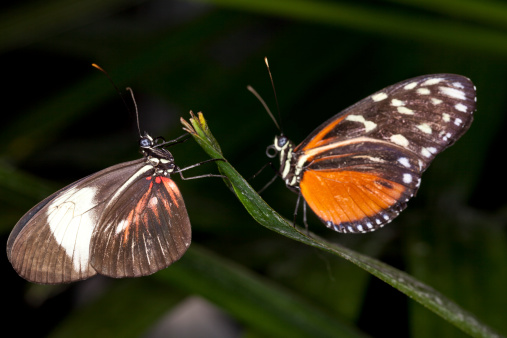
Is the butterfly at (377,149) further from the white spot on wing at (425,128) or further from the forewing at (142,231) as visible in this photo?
the forewing at (142,231)

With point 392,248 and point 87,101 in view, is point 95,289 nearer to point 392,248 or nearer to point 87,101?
point 87,101

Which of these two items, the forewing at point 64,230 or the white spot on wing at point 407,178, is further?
the white spot on wing at point 407,178

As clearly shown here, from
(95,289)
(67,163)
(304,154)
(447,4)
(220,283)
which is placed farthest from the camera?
(95,289)

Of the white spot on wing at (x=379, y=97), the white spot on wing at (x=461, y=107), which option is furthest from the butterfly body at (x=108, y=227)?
the white spot on wing at (x=461, y=107)

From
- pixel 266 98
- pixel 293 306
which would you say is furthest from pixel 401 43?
pixel 293 306

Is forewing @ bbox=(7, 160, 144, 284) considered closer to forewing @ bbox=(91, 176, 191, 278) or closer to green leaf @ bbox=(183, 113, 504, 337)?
forewing @ bbox=(91, 176, 191, 278)

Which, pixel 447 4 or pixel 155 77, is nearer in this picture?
pixel 447 4

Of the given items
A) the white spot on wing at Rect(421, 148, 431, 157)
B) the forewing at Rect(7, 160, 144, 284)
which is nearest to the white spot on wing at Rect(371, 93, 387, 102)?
the white spot on wing at Rect(421, 148, 431, 157)

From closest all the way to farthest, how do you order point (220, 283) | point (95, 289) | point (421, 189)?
point (220, 283) < point (421, 189) < point (95, 289)

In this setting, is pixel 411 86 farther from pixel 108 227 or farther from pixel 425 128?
pixel 108 227
